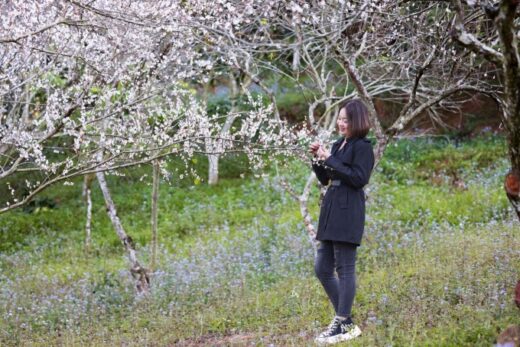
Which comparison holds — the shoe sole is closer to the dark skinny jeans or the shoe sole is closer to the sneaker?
the sneaker

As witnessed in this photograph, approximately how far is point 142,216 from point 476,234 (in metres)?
6.57

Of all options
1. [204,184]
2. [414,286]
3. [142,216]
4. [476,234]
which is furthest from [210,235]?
[414,286]

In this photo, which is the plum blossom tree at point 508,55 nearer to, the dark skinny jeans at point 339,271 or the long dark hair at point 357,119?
the long dark hair at point 357,119

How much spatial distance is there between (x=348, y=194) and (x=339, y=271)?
0.57 m

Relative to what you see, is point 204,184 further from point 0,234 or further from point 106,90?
point 106,90

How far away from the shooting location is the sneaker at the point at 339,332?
16.2ft

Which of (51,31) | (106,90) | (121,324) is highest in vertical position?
(51,31)

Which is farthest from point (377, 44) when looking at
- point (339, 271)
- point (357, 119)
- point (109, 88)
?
point (339, 271)

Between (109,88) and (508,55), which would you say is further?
(109,88)

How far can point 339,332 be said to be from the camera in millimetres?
5008

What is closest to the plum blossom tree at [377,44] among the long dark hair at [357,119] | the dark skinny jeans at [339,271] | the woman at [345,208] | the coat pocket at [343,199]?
the long dark hair at [357,119]

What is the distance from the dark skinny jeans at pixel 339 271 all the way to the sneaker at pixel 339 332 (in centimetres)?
6

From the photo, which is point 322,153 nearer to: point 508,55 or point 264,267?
point 508,55

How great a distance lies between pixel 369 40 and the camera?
717cm
